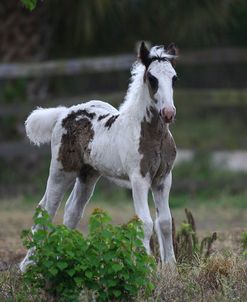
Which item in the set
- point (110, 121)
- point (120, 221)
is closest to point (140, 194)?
point (110, 121)

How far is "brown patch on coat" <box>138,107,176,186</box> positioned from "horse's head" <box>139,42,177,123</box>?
158 millimetres

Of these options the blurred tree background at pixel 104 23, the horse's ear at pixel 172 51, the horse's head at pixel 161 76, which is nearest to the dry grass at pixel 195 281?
the horse's head at pixel 161 76

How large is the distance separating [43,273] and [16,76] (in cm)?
823

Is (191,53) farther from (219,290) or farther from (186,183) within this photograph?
(219,290)

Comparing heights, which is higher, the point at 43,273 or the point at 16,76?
the point at 16,76

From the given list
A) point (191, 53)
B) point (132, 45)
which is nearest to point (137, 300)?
point (191, 53)

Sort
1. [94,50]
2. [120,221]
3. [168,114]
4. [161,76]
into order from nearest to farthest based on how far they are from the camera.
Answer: [168,114] < [161,76] < [120,221] < [94,50]

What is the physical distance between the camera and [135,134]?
7.11 meters

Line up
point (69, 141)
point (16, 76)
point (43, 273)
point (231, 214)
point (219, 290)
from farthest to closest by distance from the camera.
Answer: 1. point (16, 76)
2. point (231, 214)
3. point (69, 141)
4. point (219, 290)
5. point (43, 273)

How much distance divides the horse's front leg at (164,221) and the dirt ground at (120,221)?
1.22 metres

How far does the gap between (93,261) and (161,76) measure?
5.64 ft

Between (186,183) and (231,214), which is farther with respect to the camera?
(186,183)

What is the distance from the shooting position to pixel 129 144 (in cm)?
709

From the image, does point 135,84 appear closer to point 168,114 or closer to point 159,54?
point 159,54
